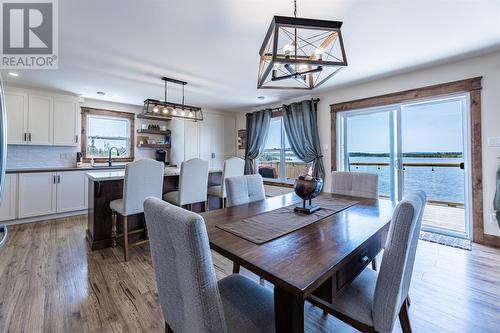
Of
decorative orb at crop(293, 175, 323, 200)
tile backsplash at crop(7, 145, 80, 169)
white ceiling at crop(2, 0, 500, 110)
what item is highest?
white ceiling at crop(2, 0, 500, 110)

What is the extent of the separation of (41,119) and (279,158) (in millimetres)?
4650

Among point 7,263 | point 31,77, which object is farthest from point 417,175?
point 31,77

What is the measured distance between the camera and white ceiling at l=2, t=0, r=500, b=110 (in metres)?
1.83

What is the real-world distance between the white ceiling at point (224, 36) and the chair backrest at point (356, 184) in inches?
57.2

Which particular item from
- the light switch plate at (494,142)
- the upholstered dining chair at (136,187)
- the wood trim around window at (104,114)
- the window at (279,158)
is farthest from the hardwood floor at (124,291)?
the window at (279,158)

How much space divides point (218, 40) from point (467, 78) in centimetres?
312

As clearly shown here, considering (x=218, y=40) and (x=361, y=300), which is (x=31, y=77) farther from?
(x=361, y=300)

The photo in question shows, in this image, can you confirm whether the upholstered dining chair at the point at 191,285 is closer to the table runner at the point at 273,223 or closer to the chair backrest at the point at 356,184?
the table runner at the point at 273,223

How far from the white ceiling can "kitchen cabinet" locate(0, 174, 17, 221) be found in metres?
1.59

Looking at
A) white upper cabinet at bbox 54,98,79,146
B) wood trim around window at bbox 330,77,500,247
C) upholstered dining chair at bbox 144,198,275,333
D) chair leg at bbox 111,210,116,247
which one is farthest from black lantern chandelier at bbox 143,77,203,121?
wood trim around window at bbox 330,77,500,247

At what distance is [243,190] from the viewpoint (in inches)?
81.2

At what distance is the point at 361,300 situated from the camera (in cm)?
109

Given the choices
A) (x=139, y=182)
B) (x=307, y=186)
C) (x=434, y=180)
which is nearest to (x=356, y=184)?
(x=307, y=186)

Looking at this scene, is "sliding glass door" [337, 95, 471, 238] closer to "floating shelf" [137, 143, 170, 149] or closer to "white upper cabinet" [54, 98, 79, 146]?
"floating shelf" [137, 143, 170, 149]
